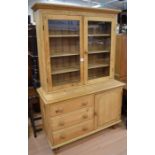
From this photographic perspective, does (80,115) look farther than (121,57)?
No

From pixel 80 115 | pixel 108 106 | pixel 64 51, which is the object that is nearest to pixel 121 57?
pixel 108 106

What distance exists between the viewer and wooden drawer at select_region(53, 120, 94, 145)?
197cm

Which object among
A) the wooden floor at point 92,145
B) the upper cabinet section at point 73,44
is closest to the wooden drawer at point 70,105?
the upper cabinet section at point 73,44

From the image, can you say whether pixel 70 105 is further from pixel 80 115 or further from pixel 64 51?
pixel 64 51

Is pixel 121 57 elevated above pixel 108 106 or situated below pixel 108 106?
above

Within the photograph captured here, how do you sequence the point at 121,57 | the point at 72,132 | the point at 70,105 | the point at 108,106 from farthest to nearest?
the point at 121,57
the point at 108,106
the point at 72,132
the point at 70,105

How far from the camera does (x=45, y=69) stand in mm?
1896

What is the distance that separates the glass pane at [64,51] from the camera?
6.40ft

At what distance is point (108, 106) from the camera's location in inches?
90.9

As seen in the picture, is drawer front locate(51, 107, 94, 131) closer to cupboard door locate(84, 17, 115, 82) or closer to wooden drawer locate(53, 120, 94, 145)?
wooden drawer locate(53, 120, 94, 145)

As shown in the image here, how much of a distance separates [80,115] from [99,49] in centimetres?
108

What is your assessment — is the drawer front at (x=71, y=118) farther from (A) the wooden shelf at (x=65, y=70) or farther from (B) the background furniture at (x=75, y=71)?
(A) the wooden shelf at (x=65, y=70)
